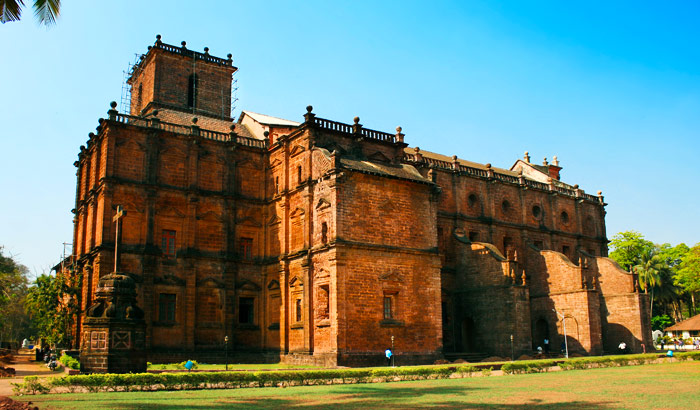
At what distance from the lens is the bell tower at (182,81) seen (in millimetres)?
42188

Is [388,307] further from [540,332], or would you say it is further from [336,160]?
[540,332]

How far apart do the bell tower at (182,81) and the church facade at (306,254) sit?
0.91 ft

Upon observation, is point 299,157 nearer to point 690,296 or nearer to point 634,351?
point 634,351

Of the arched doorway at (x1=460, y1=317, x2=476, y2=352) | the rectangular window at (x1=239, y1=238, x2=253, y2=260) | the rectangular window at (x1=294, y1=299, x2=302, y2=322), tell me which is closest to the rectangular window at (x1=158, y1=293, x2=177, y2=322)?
the rectangular window at (x1=239, y1=238, x2=253, y2=260)

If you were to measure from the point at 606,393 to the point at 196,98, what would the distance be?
117 ft

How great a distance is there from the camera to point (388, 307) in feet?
101

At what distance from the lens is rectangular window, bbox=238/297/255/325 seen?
3456 centimetres

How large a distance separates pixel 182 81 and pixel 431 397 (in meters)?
34.4

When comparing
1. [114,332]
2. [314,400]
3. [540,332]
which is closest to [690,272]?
[540,332]

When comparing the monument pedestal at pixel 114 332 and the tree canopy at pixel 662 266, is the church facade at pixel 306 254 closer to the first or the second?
the monument pedestal at pixel 114 332

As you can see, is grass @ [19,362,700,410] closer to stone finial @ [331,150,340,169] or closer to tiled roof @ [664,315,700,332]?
stone finial @ [331,150,340,169]

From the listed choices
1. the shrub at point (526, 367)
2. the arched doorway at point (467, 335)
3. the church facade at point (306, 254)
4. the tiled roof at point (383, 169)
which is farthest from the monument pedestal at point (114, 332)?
the arched doorway at point (467, 335)

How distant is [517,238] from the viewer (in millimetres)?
44594

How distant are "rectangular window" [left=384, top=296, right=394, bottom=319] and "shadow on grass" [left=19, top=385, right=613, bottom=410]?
41.8 ft
